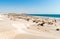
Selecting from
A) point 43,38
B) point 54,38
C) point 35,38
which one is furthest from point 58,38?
point 35,38

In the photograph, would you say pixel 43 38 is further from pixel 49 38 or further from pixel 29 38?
pixel 29 38

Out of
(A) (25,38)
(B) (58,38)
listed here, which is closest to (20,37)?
(A) (25,38)

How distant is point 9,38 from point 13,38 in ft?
0.93

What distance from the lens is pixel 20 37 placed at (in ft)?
31.7

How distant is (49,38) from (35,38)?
3.41ft

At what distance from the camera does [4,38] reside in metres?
9.25

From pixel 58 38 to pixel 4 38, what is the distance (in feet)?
12.9

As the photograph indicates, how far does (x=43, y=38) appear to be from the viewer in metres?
9.52

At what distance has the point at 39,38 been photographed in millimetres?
9477

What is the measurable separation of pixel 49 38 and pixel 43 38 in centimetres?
44

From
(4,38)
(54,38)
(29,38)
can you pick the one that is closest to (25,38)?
(29,38)

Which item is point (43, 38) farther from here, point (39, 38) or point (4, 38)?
point (4, 38)

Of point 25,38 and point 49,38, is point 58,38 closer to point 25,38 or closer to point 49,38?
point 49,38

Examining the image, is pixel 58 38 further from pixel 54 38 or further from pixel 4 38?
pixel 4 38
